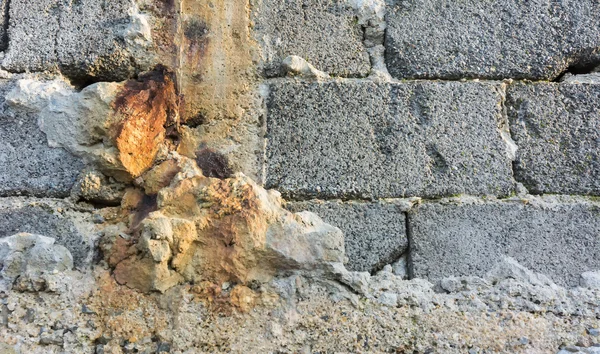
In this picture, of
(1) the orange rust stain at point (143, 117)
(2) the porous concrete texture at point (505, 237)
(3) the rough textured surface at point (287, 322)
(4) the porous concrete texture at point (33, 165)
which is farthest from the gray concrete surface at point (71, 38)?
(2) the porous concrete texture at point (505, 237)

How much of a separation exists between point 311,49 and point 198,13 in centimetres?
39

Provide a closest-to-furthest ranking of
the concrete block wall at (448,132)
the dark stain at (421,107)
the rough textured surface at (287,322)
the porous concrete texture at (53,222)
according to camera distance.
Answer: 1. the rough textured surface at (287,322)
2. the porous concrete texture at (53,222)
3. the concrete block wall at (448,132)
4. the dark stain at (421,107)

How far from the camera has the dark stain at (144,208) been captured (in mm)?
1523

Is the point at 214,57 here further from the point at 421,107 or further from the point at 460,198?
the point at 460,198

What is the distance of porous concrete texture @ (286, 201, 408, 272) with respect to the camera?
1.58 metres

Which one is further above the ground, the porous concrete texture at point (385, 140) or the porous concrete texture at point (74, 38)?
the porous concrete texture at point (74, 38)

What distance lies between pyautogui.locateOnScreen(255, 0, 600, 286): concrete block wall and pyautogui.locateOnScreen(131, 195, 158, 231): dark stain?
0.34 meters

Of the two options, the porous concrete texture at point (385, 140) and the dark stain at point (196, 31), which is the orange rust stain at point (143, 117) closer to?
the dark stain at point (196, 31)

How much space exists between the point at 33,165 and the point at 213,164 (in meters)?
0.51

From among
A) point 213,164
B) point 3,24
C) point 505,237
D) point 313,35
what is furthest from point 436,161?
point 3,24

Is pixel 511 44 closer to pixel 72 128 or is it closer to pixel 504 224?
pixel 504 224

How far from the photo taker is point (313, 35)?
1.83 m

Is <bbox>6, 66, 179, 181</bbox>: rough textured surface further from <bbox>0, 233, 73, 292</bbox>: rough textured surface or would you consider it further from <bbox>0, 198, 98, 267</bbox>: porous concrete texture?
<bbox>0, 233, 73, 292</bbox>: rough textured surface

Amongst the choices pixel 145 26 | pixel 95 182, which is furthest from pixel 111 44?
pixel 95 182
